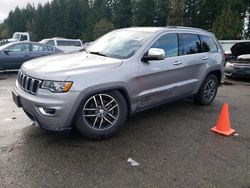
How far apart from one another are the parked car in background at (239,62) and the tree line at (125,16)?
1664 cm

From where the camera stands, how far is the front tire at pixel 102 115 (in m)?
3.54

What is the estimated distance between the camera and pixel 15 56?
10.3 metres

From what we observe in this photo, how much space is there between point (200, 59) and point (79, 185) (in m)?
3.67

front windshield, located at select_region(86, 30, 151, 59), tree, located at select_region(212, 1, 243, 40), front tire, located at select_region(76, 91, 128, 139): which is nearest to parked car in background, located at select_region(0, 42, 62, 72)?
front windshield, located at select_region(86, 30, 151, 59)

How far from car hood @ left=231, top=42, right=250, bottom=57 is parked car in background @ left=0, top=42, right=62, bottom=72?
8.50 metres

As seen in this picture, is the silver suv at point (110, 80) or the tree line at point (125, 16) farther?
the tree line at point (125, 16)

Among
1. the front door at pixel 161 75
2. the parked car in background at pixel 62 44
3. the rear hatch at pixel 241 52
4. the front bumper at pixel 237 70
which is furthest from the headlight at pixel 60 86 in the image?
the parked car in background at pixel 62 44

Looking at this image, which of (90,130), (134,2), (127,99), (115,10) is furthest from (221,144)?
(115,10)

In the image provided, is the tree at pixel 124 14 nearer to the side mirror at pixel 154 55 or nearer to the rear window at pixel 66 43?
the rear window at pixel 66 43

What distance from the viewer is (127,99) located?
3.87 m

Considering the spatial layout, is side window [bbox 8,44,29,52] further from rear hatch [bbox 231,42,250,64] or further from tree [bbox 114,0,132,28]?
tree [bbox 114,0,132,28]

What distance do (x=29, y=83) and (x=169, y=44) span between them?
254cm

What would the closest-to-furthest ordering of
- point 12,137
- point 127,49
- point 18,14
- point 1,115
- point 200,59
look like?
point 12,137
point 127,49
point 1,115
point 200,59
point 18,14

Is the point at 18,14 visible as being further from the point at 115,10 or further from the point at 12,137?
the point at 12,137
